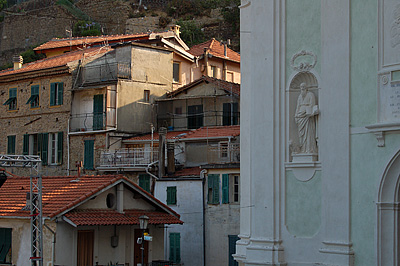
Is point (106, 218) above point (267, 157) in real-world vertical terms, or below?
below

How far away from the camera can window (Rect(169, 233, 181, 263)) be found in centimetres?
3191

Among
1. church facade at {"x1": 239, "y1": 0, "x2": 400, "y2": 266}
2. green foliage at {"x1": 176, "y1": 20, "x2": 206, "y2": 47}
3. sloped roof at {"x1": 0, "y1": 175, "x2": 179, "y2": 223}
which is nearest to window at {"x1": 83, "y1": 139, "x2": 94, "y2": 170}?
sloped roof at {"x1": 0, "y1": 175, "x2": 179, "y2": 223}

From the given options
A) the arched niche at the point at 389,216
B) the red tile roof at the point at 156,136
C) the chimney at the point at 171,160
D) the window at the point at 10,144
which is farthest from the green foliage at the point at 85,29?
the arched niche at the point at 389,216

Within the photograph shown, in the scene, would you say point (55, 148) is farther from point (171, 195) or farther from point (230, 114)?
point (171, 195)

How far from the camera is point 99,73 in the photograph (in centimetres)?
3978

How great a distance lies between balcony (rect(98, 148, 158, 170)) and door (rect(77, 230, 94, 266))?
8476 mm

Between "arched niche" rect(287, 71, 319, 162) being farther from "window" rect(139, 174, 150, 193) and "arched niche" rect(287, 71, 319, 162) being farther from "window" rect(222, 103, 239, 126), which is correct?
"window" rect(222, 103, 239, 126)

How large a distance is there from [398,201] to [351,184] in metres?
1.19

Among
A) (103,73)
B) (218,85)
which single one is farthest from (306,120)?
(103,73)

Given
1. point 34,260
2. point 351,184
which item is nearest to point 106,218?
point 34,260

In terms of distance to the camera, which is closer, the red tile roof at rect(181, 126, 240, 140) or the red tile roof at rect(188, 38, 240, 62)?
the red tile roof at rect(181, 126, 240, 140)

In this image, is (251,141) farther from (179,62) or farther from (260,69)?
(179,62)

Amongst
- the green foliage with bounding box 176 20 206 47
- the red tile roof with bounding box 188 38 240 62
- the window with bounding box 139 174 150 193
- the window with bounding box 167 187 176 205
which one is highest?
the green foliage with bounding box 176 20 206 47

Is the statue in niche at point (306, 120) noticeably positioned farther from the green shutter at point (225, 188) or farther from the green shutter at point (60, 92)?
the green shutter at point (60, 92)
